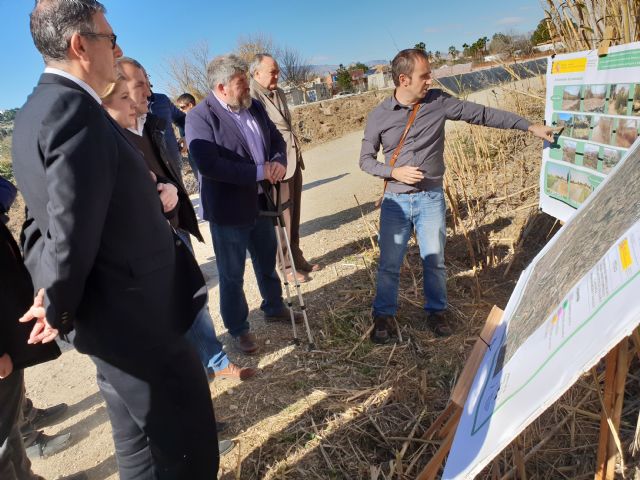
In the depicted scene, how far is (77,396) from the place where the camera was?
3.21m

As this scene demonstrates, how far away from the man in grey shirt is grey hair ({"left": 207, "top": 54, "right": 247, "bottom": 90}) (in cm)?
91

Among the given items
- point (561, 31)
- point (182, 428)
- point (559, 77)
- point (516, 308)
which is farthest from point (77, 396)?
point (561, 31)

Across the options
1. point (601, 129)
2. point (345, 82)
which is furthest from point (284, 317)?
point (345, 82)

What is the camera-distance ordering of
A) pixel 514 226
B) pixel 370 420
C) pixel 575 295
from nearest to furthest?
pixel 575 295 → pixel 370 420 → pixel 514 226

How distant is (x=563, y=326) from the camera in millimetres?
817

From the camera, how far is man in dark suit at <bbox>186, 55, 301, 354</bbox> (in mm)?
2795

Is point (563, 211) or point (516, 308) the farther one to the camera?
point (563, 211)

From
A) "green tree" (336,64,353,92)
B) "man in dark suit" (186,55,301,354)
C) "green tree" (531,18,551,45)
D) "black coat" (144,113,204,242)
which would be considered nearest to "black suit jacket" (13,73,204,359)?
"black coat" (144,113,204,242)

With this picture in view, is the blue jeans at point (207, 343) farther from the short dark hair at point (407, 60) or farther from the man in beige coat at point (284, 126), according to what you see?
Result: the short dark hair at point (407, 60)

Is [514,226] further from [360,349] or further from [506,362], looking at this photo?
→ [506,362]

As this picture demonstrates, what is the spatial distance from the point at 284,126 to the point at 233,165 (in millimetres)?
1517

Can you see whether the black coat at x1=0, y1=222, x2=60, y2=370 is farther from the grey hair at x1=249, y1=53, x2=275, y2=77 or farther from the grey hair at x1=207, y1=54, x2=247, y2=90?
the grey hair at x1=249, y1=53, x2=275, y2=77

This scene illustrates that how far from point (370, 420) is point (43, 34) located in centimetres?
222

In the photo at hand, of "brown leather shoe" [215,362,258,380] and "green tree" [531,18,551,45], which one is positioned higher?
"green tree" [531,18,551,45]
